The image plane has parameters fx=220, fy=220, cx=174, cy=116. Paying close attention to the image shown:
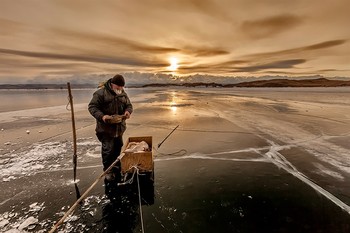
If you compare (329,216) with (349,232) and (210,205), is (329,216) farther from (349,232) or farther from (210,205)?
(210,205)

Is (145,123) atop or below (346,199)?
below

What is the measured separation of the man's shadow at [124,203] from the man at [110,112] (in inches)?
22.6

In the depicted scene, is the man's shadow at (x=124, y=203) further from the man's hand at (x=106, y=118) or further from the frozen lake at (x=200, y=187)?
the man's hand at (x=106, y=118)

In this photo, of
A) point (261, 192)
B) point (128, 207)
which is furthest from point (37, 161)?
point (261, 192)

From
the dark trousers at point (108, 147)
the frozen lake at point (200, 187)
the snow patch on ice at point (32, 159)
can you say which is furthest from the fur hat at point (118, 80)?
the snow patch on ice at point (32, 159)

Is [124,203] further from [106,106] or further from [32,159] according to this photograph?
[32,159]

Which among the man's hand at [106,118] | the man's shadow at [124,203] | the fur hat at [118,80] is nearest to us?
the man's shadow at [124,203]

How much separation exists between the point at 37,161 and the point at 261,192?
6.33 m

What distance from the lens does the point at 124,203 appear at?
4.36 meters

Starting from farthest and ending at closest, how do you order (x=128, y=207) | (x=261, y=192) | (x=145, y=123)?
(x=145, y=123)
(x=261, y=192)
(x=128, y=207)

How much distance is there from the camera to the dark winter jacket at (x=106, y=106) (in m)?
5.04

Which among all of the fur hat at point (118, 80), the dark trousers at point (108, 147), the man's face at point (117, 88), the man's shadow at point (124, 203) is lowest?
the man's shadow at point (124, 203)

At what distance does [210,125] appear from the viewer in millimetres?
11828

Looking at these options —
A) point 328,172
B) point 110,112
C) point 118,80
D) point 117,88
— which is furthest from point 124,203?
point 328,172
